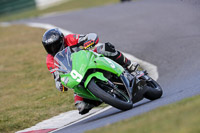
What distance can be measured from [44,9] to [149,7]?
12831 mm

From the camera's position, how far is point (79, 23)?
18.3 metres

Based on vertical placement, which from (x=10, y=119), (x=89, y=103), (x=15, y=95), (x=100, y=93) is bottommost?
(x=15, y=95)

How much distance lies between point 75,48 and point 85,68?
0.79 metres

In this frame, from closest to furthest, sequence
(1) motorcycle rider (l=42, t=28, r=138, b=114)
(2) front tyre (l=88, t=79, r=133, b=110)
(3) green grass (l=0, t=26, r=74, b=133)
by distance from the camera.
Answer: (2) front tyre (l=88, t=79, r=133, b=110), (1) motorcycle rider (l=42, t=28, r=138, b=114), (3) green grass (l=0, t=26, r=74, b=133)

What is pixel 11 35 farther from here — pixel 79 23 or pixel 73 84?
pixel 73 84

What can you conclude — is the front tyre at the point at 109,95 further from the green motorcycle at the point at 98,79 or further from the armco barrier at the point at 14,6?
the armco barrier at the point at 14,6

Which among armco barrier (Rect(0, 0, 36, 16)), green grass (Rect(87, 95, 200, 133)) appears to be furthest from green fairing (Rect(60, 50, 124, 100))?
armco barrier (Rect(0, 0, 36, 16))

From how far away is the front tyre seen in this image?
6094mm

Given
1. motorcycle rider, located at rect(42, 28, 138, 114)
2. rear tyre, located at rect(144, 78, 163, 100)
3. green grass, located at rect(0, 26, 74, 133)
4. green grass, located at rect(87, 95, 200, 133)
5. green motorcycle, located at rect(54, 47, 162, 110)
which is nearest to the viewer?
green grass, located at rect(87, 95, 200, 133)

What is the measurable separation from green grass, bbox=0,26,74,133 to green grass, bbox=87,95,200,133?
355cm

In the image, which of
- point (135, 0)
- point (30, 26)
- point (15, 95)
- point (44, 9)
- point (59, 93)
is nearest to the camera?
point (59, 93)

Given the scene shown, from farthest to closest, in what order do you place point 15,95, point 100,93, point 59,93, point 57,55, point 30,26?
point 30,26 → point 15,95 → point 59,93 → point 57,55 → point 100,93

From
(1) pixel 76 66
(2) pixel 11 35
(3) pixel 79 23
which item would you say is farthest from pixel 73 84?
(2) pixel 11 35

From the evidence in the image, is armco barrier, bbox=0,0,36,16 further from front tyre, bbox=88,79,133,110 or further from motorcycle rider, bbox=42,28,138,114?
front tyre, bbox=88,79,133,110
